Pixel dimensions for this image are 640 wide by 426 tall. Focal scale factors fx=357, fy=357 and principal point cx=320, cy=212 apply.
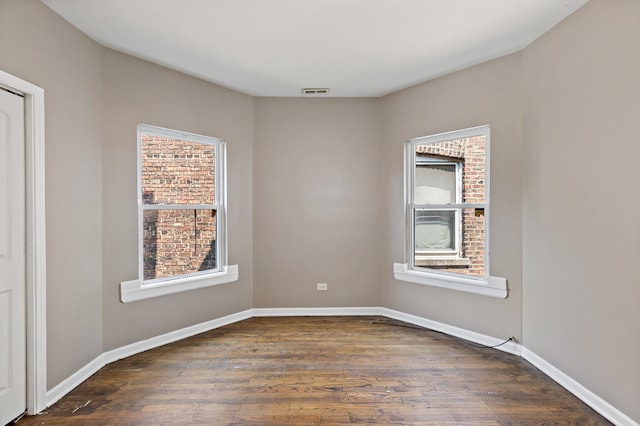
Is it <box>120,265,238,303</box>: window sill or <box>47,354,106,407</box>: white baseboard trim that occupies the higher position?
<box>120,265,238,303</box>: window sill

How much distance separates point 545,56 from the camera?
2.86 m

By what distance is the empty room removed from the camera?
227cm


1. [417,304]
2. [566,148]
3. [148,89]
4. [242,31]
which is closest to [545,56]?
[566,148]

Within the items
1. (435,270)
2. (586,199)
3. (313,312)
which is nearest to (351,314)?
(313,312)

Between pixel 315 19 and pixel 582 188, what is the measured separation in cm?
223

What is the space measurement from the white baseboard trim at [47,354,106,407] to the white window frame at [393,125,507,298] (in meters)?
3.06

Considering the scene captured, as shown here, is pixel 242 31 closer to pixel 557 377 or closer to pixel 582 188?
pixel 582 188

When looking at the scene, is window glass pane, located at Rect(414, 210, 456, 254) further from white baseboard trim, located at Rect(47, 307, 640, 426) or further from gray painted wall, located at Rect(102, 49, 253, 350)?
gray painted wall, located at Rect(102, 49, 253, 350)

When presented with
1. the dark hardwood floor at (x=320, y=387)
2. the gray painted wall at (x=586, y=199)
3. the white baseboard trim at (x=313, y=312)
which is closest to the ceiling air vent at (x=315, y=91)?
the gray painted wall at (x=586, y=199)

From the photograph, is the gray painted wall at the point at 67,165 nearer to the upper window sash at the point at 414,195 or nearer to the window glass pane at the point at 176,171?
the window glass pane at the point at 176,171

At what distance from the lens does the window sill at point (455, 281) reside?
331 centimetres

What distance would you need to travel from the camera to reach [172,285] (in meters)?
3.54

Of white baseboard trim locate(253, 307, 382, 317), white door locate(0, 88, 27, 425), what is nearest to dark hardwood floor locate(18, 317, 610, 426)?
white door locate(0, 88, 27, 425)

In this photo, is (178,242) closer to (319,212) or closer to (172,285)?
(172,285)
